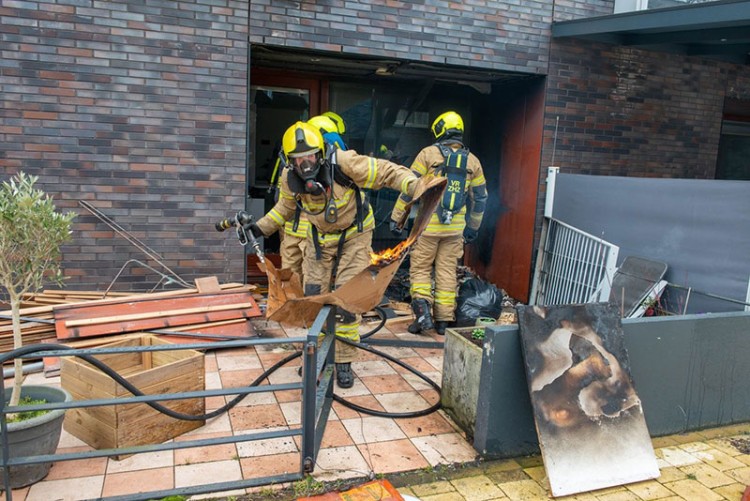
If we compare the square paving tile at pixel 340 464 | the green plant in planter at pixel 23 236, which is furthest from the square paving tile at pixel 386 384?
the green plant in planter at pixel 23 236

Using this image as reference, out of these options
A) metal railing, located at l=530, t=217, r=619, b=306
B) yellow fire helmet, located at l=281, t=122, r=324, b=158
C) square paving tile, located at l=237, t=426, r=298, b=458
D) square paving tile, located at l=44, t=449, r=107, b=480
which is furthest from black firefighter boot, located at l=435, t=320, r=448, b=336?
square paving tile, located at l=44, t=449, r=107, b=480

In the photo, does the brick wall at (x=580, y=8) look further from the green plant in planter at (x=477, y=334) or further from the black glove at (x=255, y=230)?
the black glove at (x=255, y=230)

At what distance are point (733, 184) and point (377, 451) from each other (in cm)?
363

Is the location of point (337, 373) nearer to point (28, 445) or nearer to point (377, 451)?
point (377, 451)

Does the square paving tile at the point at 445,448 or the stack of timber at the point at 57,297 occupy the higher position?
the stack of timber at the point at 57,297

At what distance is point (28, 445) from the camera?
2922 millimetres

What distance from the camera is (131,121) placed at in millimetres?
5258

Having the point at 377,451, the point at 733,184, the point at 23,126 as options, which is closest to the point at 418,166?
the point at 733,184

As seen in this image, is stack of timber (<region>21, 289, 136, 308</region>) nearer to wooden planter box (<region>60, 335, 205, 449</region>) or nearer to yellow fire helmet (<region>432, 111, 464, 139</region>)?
wooden planter box (<region>60, 335, 205, 449</region>)

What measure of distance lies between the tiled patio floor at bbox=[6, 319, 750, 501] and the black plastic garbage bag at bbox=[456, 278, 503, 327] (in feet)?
6.00

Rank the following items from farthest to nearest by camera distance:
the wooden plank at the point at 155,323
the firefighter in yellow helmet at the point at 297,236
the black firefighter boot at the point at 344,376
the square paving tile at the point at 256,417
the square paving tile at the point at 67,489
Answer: the firefighter in yellow helmet at the point at 297,236 < the wooden plank at the point at 155,323 < the black firefighter boot at the point at 344,376 < the square paving tile at the point at 256,417 < the square paving tile at the point at 67,489

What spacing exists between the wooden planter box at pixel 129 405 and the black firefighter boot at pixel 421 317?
2.60m

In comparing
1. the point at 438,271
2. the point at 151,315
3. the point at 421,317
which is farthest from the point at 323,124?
the point at 151,315

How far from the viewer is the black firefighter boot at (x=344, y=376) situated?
430 cm
